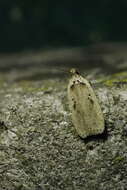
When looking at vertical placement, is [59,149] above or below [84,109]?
below

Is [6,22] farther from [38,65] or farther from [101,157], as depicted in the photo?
[101,157]

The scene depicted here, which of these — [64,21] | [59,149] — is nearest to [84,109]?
[59,149]

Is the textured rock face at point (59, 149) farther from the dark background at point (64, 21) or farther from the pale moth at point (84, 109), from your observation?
the dark background at point (64, 21)

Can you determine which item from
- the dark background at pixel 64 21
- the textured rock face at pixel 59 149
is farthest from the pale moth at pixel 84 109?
the dark background at pixel 64 21

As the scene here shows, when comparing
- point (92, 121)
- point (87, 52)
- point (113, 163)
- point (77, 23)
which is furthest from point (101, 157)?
point (77, 23)

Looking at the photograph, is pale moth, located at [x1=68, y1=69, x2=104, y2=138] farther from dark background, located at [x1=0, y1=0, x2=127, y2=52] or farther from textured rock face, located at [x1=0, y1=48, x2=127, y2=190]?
dark background, located at [x1=0, y1=0, x2=127, y2=52]

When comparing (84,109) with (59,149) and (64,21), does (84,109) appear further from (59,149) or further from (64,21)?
(64,21)
